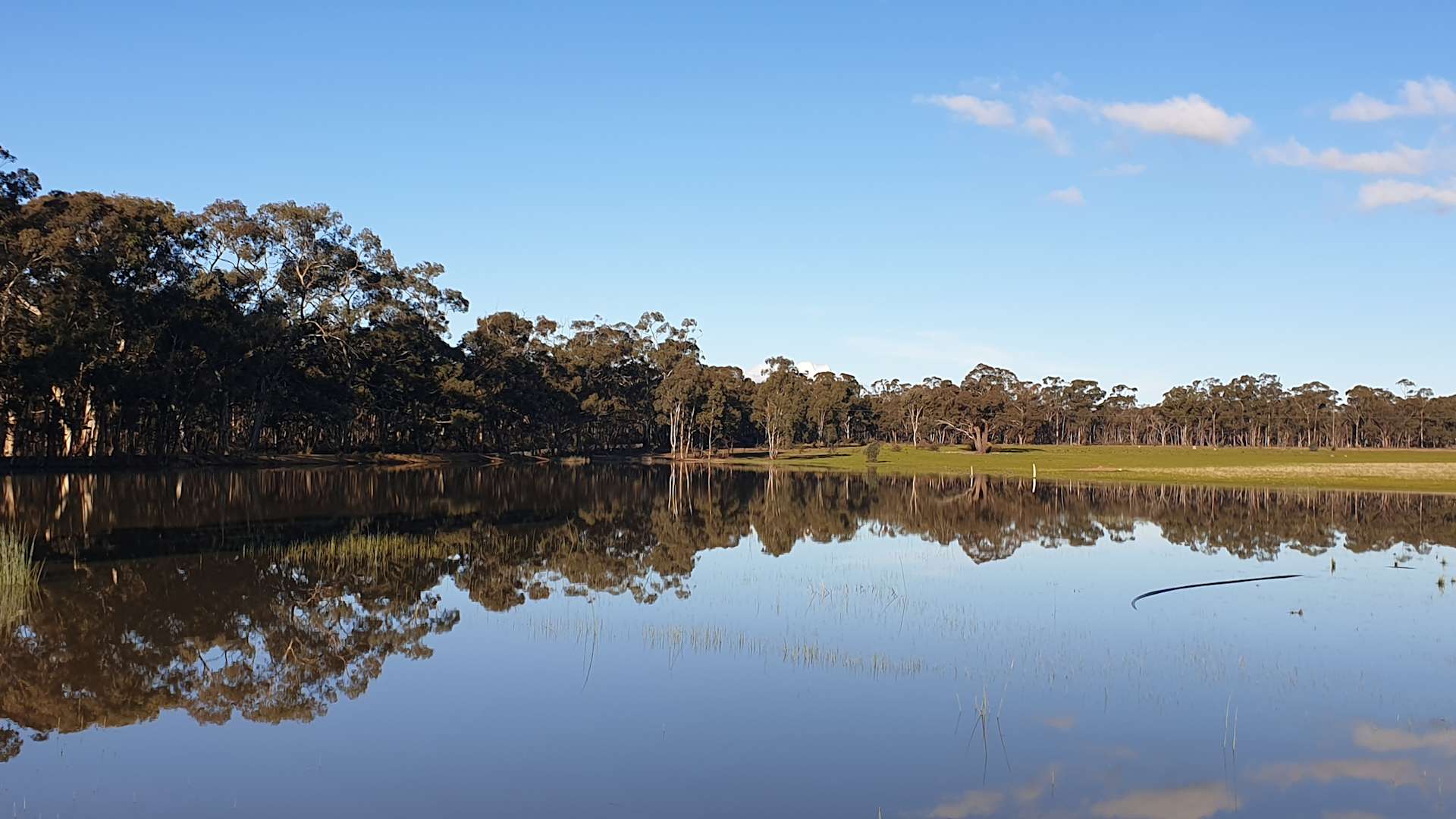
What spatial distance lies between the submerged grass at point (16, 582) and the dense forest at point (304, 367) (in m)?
40.1

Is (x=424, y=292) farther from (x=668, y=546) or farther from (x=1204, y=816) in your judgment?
(x=1204, y=816)

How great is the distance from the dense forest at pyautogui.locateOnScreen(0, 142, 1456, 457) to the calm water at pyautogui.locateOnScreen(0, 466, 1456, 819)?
35358 millimetres

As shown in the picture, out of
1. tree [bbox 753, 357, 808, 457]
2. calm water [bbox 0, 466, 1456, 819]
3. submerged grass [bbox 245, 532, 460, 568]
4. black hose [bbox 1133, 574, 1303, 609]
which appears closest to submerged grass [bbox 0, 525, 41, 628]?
calm water [bbox 0, 466, 1456, 819]

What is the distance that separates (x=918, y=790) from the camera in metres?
9.05

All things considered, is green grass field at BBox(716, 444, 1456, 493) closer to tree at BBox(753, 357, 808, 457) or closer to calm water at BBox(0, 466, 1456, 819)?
tree at BBox(753, 357, 808, 457)

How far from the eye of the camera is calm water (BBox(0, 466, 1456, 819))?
902cm

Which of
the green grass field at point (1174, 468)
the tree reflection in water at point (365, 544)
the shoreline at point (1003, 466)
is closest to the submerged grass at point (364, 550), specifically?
the tree reflection in water at point (365, 544)

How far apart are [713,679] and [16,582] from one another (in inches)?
497

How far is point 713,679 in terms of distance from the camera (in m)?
13.1

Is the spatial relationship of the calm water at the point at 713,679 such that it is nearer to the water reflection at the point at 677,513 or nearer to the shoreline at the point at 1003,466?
the water reflection at the point at 677,513

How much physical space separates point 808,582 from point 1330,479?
54270mm

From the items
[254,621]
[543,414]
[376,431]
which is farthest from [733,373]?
[254,621]

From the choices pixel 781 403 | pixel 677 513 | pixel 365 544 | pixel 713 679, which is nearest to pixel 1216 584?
pixel 713 679

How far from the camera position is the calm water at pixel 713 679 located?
29.6 feet
